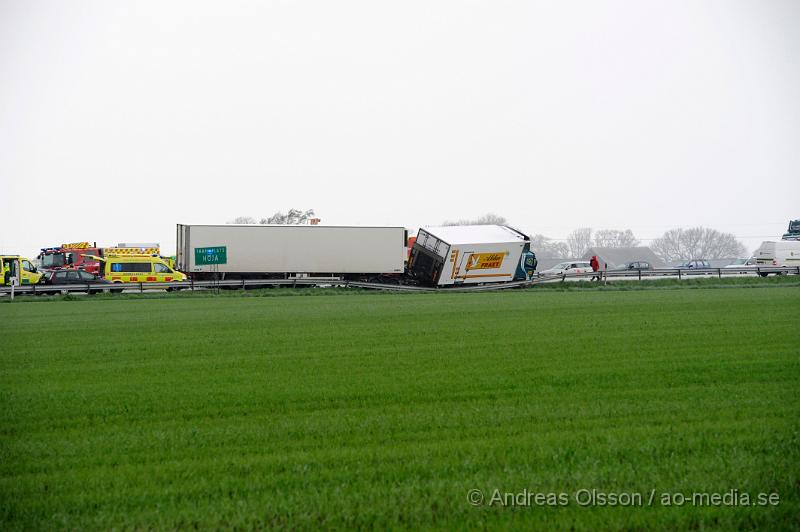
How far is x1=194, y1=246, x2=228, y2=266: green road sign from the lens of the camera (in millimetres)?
51531

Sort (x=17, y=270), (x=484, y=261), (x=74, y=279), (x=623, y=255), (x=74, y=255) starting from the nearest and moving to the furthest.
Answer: (x=74, y=279), (x=17, y=270), (x=484, y=261), (x=74, y=255), (x=623, y=255)

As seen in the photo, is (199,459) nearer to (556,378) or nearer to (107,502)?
(107,502)

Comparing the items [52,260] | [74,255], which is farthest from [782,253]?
[52,260]

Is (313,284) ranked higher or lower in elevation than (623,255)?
lower

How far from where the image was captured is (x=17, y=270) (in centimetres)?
5053

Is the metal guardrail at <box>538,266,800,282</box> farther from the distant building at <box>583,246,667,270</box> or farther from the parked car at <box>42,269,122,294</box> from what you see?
the distant building at <box>583,246,667,270</box>

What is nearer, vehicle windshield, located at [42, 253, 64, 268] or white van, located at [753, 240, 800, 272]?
white van, located at [753, 240, 800, 272]

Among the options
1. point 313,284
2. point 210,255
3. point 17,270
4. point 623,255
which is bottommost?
point 313,284

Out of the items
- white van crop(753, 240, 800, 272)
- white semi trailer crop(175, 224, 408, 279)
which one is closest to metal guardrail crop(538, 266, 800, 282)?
white van crop(753, 240, 800, 272)

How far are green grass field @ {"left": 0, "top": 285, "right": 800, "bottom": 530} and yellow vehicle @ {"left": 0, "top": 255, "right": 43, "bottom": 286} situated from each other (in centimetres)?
3314

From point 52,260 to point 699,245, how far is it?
106 metres

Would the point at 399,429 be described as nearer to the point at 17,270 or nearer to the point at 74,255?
the point at 17,270

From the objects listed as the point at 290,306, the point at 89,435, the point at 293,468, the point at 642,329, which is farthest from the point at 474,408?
the point at 290,306

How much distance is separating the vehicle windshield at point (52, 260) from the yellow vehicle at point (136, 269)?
7.67 metres
